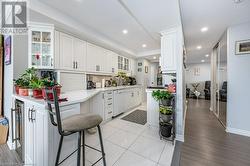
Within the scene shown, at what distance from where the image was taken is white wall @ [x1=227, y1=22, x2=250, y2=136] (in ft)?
8.43

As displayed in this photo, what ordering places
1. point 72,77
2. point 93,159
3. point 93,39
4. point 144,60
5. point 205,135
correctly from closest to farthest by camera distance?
point 93,159, point 205,135, point 72,77, point 93,39, point 144,60

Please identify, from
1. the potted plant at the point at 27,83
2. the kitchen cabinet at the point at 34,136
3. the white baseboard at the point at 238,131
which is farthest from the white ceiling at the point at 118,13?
the white baseboard at the point at 238,131

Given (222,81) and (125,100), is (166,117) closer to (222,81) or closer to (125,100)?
(125,100)

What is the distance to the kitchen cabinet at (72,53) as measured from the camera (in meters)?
2.58

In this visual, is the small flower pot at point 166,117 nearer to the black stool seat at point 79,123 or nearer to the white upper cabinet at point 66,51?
the black stool seat at point 79,123

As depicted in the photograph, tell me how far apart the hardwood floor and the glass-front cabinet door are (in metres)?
3.04

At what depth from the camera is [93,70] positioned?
3393 millimetres

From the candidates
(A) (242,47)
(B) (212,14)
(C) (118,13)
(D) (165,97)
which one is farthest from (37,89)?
(A) (242,47)

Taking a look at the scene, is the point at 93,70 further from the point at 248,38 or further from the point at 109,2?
the point at 248,38

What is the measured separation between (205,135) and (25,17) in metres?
4.32

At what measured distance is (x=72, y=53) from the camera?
2.78m

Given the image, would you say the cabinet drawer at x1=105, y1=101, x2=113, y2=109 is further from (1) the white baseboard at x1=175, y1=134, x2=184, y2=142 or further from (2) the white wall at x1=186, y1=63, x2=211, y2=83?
(2) the white wall at x1=186, y1=63, x2=211, y2=83

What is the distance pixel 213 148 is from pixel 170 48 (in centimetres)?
209

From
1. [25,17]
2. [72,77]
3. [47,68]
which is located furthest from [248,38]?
[25,17]
